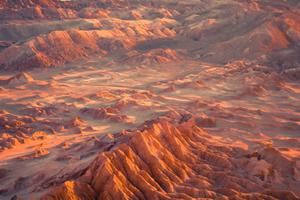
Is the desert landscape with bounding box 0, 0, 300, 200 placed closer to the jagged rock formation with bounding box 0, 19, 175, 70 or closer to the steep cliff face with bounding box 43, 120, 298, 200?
the steep cliff face with bounding box 43, 120, 298, 200

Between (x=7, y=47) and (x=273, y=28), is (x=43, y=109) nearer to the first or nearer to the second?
(x=7, y=47)

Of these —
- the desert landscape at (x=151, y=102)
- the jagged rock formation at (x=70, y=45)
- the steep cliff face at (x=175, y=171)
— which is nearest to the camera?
the steep cliff face at (x=175, y=171)

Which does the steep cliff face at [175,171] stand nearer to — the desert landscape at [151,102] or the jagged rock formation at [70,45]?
the desert landscape at [151,102]

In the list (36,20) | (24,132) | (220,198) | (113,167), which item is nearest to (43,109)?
(24,132)

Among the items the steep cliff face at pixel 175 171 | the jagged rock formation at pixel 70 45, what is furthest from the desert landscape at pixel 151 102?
the jagged rock formation at pixel 70 45

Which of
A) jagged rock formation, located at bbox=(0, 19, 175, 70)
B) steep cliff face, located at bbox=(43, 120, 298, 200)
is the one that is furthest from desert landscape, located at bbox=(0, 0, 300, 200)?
jagged rock formation, located at bbox=(0, 19, 175, 70)
